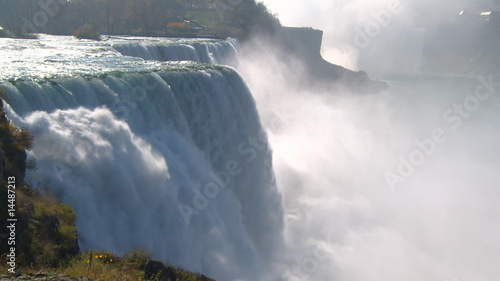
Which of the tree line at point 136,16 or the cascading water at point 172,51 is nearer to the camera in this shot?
the cascading water at point 172,51

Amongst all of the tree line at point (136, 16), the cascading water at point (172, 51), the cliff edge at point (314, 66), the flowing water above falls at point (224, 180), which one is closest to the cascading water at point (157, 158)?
the flowing water above falls at point (224, 180)

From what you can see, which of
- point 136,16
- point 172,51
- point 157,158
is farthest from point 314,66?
point 157,158

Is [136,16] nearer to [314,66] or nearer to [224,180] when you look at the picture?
[314,66]

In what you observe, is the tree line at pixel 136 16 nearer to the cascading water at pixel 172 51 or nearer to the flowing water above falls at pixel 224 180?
the cascading water at pixel 172 51

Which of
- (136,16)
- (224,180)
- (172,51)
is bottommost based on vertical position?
(224,180)

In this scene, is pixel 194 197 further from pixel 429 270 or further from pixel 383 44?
pixel 383 44

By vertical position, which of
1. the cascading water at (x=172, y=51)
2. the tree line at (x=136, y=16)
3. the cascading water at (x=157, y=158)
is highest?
the tree line at (x=136, y=16)

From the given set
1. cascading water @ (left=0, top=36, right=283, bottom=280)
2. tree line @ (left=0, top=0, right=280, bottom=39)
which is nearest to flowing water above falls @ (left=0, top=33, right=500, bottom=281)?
cascading water @ (left=0, top=36, right=283, bottom=280)

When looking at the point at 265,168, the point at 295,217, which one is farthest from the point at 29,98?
the point at 295,217
